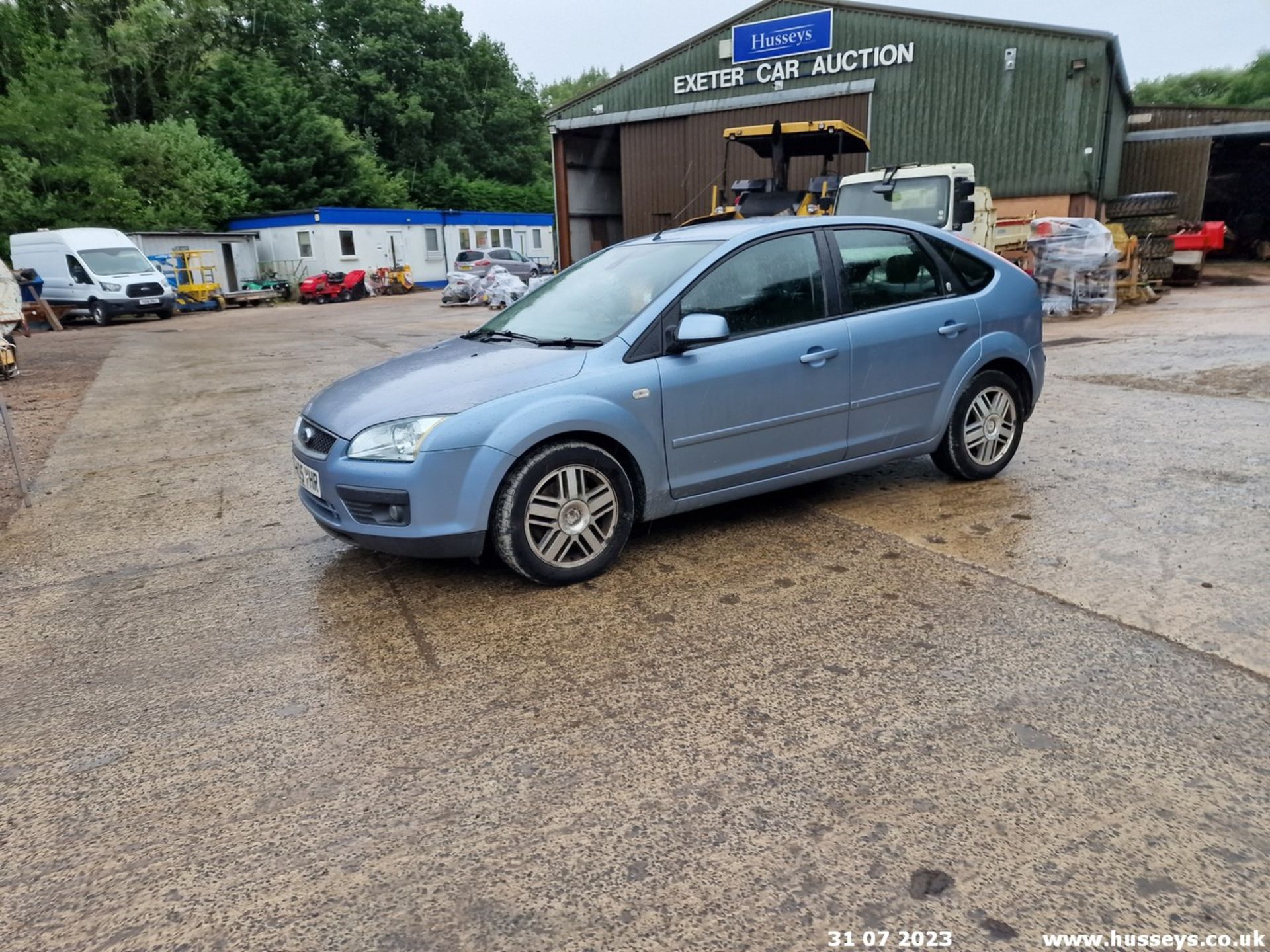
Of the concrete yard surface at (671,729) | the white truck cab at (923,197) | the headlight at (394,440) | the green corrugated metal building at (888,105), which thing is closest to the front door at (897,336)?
the concrete yard surface at (671,729)

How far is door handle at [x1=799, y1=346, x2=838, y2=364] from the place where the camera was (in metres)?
4.64

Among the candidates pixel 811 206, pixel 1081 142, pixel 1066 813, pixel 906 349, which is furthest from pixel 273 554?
pixel 1081 142

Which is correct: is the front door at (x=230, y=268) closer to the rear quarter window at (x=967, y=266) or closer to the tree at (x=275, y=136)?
the tree at (x=275, y=136)

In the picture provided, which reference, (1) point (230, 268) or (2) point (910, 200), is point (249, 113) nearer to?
(1) point (230, 268)

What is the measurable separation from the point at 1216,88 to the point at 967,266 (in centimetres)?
6755

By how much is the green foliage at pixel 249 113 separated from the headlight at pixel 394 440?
32.6 metres

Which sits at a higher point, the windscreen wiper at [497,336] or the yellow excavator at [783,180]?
the yellow excavator at [783,180]

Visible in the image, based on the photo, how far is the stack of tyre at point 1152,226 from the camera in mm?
18109

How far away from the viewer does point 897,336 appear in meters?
4.94

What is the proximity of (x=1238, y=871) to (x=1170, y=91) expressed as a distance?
72811mm

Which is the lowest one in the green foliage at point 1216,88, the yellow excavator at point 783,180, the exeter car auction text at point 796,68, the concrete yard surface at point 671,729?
the concrete yard surface at point 671,729

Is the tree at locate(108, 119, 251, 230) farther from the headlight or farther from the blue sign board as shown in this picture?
the headlight

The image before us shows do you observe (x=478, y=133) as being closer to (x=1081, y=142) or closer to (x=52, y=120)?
Result: (x=52, y=120)

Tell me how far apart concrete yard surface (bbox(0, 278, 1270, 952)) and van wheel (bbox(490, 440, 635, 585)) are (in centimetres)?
13
